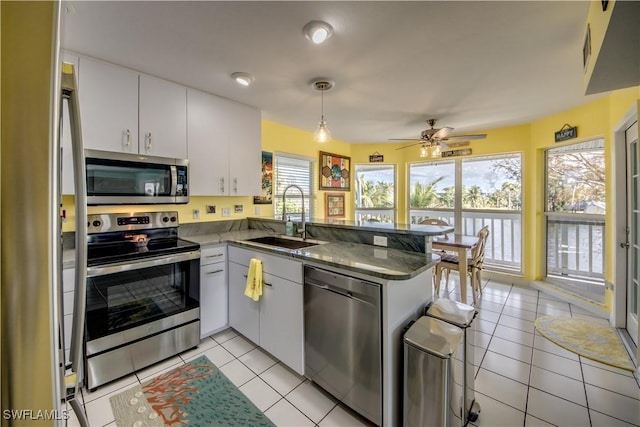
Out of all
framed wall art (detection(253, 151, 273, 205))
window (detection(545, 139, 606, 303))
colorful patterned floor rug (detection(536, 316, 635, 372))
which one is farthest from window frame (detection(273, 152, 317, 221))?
window (detection(545, 139, 606, 303))

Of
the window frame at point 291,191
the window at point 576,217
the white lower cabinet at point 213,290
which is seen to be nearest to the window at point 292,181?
the window frame at point 291,191

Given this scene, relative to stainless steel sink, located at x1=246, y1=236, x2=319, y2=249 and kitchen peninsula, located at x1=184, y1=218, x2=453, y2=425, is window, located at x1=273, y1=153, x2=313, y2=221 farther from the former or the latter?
kitchen peninsula, located at x1=184, y1=218, x2=453, y2=425

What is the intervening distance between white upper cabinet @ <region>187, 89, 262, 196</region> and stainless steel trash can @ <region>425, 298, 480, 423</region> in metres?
2.36

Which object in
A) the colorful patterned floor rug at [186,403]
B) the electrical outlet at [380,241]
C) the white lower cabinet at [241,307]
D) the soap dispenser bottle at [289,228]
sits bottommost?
the colorful patterned floor rug at [186,403]

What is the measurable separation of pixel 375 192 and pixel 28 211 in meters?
5.38

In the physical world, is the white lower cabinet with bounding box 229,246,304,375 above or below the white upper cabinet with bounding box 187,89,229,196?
below

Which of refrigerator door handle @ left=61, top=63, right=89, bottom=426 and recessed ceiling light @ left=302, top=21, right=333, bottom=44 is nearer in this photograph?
refrigerator door handle @ left=61, top=63, right=89, bottom=426

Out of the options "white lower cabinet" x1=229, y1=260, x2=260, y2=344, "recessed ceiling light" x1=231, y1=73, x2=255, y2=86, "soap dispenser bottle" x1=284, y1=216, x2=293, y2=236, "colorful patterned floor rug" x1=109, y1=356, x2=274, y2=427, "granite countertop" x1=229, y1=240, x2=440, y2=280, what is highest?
"recessed ceiling light" x1=231, y1=73, x2=255, y2=86

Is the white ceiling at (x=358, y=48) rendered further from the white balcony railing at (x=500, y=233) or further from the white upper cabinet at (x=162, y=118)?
the white balcony railing at (x=500, y=233)

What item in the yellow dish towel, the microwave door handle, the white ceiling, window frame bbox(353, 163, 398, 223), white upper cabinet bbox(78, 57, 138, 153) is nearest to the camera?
the white ceiling

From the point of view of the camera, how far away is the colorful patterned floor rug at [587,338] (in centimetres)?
223

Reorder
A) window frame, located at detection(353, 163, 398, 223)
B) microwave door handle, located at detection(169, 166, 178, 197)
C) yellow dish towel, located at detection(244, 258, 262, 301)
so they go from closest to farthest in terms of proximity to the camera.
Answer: yellow dish towel, located at detection(244, 258, 262, 301) → microwave door handle, located at detection(169, 166, 178, 197) → window frame, located at detection(353, 163, 398, 223)

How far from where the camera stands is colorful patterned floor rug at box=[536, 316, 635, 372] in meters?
2.23

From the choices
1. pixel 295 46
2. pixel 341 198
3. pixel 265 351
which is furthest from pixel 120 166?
pixel 341 198
